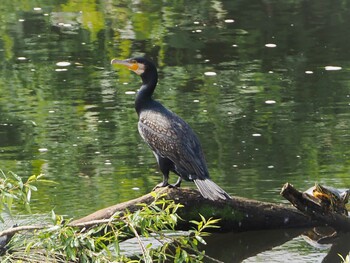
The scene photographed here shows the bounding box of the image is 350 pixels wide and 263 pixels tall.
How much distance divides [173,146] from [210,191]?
1.54ft

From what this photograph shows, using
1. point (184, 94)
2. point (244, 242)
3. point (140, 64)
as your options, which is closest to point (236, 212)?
point (244, 242)

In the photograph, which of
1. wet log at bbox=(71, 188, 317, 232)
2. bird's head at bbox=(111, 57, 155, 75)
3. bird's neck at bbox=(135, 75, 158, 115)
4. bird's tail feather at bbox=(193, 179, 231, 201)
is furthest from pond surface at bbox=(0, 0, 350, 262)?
bird's head at bbox=(111, 57, 155, 75)

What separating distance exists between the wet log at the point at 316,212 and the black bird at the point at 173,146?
46 cm

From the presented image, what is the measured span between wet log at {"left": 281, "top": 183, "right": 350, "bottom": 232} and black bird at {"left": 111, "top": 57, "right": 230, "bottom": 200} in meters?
0.46

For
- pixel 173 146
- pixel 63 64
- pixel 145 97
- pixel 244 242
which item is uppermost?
pixel 145 97

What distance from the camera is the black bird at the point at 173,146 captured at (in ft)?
24.7

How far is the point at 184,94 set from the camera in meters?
11.9

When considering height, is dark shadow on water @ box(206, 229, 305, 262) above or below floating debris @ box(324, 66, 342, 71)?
above

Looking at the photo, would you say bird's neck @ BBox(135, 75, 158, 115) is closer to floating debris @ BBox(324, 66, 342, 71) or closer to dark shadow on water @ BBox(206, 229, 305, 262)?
dark shadow on water @ BBox(206, 229, 305, 262)

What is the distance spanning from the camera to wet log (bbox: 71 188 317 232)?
295 inches

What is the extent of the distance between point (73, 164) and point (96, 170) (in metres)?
0.29

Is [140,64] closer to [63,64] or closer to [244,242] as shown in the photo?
[244,242]

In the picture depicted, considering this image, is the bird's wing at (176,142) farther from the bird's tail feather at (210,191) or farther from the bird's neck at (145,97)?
the bird's neck at (145,97)

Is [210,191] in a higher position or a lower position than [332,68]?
higher
